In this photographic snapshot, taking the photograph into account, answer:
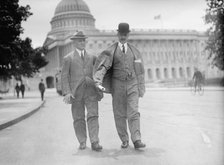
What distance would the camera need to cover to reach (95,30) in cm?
11606

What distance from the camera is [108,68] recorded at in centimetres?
741

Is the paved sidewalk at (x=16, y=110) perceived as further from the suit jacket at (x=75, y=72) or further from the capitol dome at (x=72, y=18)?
the capitol dome at (x=72, y=18)

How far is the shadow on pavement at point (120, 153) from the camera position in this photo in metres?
6.79

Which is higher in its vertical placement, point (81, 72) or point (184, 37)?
point (184, 37)

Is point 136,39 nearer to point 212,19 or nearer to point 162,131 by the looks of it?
point 212,19

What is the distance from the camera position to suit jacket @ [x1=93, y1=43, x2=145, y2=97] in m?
7.36

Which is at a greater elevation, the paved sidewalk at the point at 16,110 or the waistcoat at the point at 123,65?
the waistcoat at the point at 123,65

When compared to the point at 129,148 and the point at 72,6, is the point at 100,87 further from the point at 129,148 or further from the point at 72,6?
the point at 72,6

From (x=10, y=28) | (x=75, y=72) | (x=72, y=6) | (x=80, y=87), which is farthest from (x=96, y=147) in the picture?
(x=72, y=6)

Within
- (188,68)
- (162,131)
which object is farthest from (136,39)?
(162,131)

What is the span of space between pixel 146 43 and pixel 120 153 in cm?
11456

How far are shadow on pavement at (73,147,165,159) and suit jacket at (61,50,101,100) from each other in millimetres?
1204

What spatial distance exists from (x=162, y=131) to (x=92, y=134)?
257 cm

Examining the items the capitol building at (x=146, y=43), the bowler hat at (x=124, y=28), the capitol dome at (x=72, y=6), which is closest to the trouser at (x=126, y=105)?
the bowler hat at (x=124, y=28)
